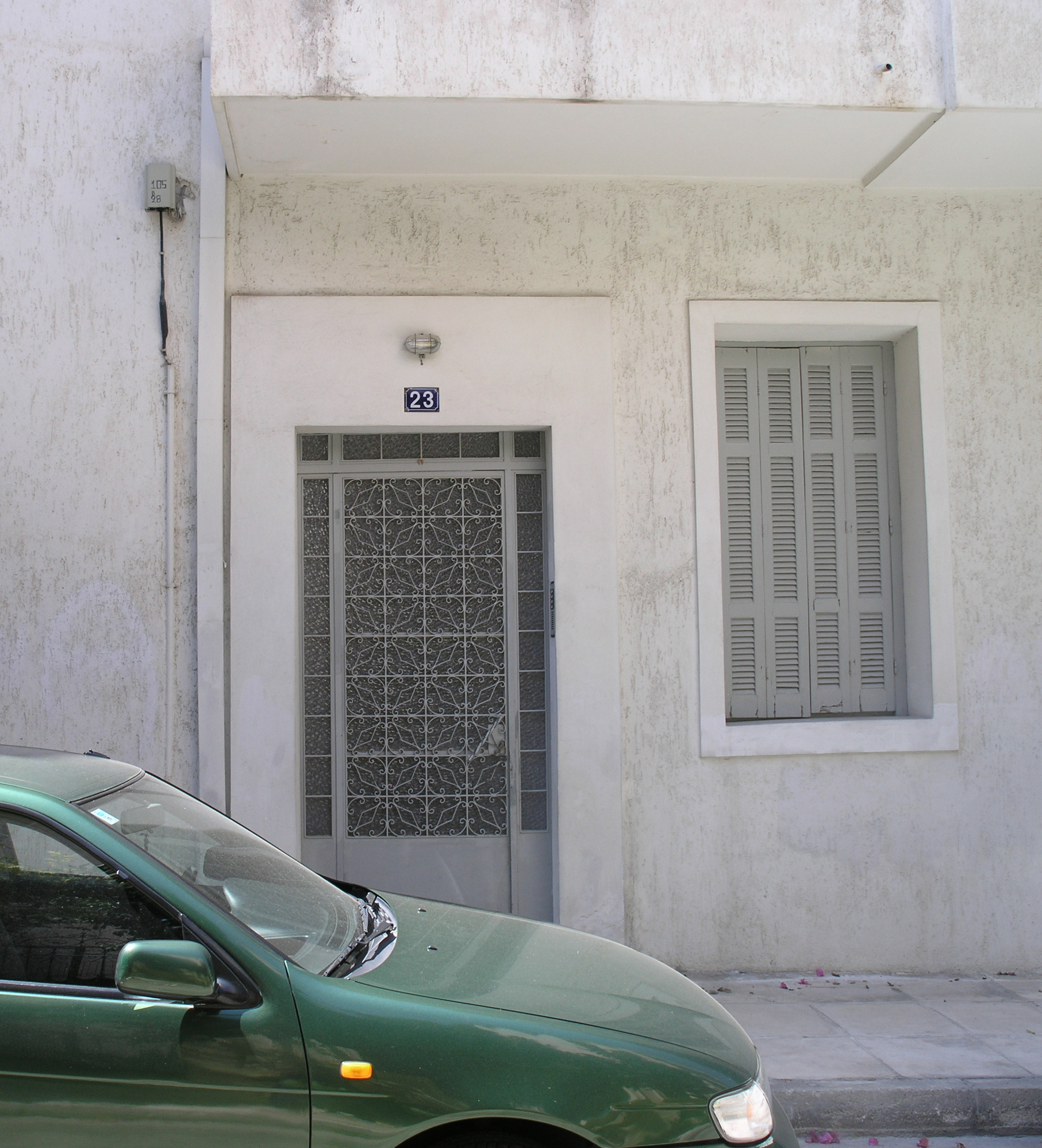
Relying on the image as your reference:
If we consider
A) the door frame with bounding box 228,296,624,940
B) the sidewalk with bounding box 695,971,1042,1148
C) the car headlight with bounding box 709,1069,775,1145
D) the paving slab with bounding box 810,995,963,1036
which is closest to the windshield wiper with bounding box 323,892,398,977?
the car headlight with bounding box 709,1069,775,1145

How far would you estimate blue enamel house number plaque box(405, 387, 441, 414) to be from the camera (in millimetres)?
5660

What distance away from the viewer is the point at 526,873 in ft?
19.2

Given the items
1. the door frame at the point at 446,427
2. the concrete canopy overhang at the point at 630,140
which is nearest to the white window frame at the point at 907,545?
the door frame at the point at 446,427

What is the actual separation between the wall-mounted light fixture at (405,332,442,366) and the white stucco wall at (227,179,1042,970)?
290 millimetres

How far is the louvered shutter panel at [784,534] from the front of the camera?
6082mm

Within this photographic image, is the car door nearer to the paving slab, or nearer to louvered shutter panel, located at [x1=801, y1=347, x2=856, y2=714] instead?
the paving slab

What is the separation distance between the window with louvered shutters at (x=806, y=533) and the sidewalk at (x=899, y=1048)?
1555mm

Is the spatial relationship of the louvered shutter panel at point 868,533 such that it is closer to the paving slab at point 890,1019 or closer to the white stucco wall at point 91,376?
the paving slab at point 890,1019

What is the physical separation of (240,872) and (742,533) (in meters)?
3.97

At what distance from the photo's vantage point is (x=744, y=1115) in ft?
8.41

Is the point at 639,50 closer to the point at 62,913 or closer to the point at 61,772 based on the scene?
the point at 61,772

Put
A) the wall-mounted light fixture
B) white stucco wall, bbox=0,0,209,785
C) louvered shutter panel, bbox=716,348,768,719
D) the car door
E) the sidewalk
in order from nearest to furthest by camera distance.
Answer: the car door, the sidewalk, white stucco wall, bbox=0,0,209,785, the wall-mounted light fixture, louvered shutter panel, bbox=716,348,768,719

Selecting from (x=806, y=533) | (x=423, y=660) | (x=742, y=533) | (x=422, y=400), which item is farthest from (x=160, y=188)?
(x=806, y=533)

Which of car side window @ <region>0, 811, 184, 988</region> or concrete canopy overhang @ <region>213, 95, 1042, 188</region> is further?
concrete canopy overhang @ <region>213, 95, 1042, 188</region>
